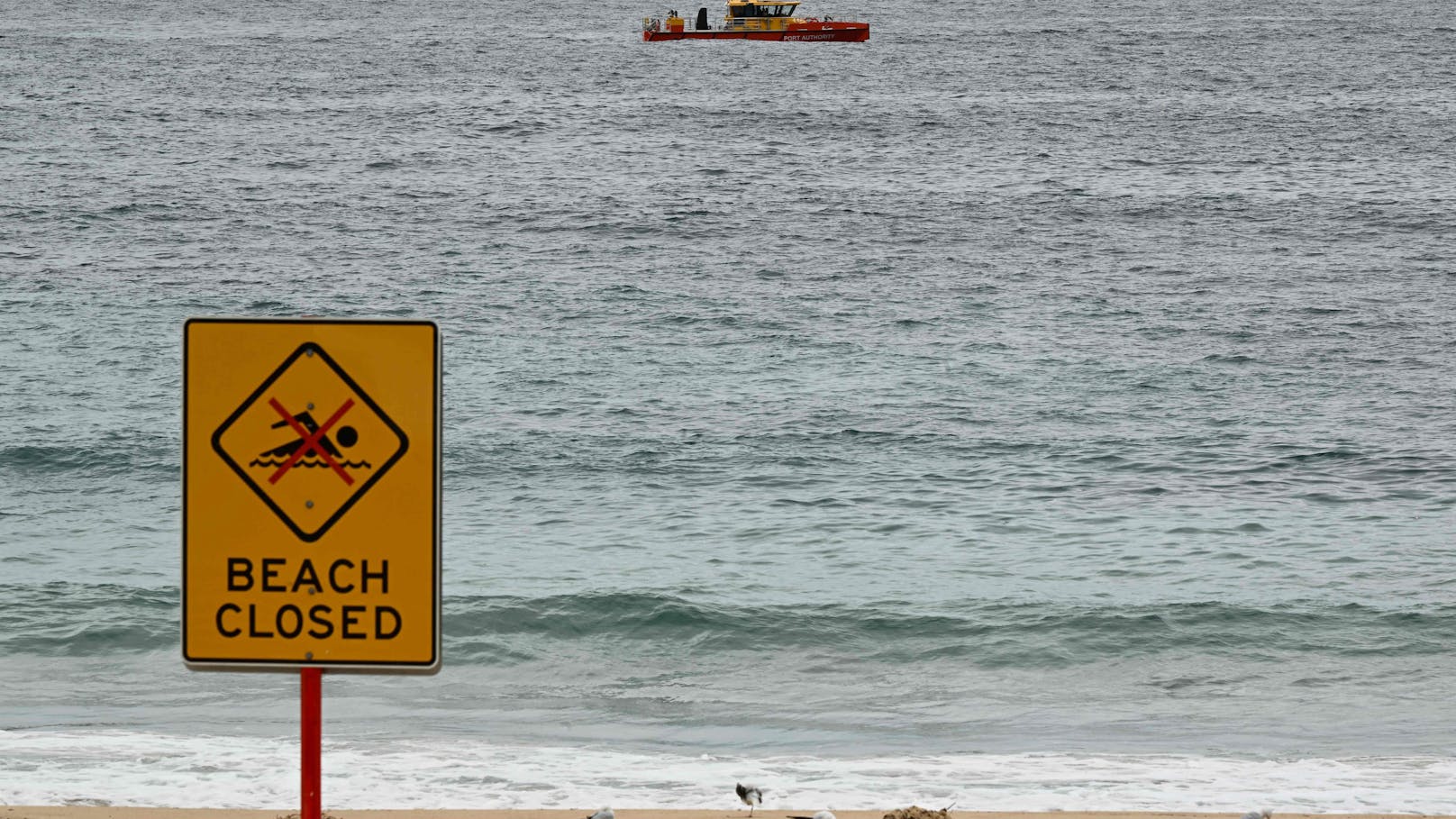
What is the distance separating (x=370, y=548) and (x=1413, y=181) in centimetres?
4658

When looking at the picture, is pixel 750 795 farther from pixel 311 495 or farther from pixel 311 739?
pixel 311 495

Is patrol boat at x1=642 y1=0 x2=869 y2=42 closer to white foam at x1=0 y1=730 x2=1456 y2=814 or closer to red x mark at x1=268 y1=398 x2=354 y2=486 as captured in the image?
white foam at x1=0 y1=730 x2=1456 y2=814

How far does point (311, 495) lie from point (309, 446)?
10 centimetres

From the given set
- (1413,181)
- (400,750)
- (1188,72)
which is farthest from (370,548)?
(1188,72)

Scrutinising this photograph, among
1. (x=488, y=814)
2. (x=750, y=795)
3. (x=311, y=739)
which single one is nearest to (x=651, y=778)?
(x=750, y=795)

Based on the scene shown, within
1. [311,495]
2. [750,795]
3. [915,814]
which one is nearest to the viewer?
[311,495]

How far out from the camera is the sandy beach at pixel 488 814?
24.7 feet

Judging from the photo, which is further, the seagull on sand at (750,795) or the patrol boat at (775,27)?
the patrol boat at (775,27)

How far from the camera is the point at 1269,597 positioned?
14.5 m

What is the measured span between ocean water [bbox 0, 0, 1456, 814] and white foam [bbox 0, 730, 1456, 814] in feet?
0.16

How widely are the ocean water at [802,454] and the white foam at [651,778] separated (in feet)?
0.16

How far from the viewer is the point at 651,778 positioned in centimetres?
939

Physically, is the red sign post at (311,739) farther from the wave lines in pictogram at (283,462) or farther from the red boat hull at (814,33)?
the red boat hull at (814,33)

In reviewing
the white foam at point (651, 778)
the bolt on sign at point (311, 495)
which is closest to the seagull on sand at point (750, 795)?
the white foam at point (651, 778)
